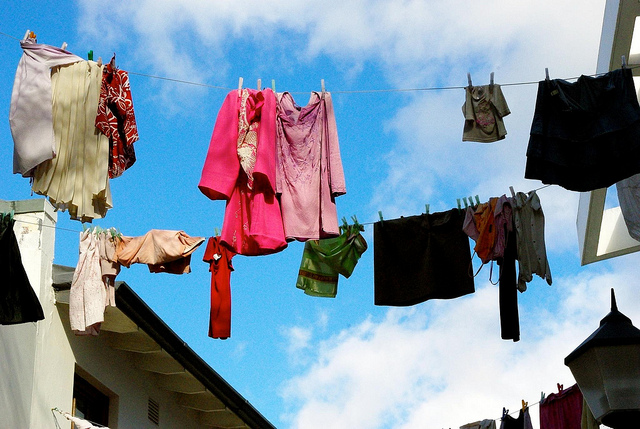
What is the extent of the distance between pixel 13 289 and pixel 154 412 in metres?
6.42

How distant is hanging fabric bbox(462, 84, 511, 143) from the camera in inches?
393

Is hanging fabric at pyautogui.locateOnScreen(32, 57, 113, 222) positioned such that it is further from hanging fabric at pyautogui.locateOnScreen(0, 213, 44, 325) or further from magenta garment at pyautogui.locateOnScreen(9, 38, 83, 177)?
hanging fabric at pyautogui.locateOnScreen(0, 213, 44, 325)

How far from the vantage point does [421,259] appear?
1136cm

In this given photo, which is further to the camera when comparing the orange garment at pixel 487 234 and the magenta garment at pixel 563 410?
the magenta garment at pixel 563 410

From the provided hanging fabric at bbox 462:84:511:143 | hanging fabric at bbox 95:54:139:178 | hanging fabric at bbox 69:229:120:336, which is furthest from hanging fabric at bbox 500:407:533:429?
hanging fabric at bbox 95:54:139:178

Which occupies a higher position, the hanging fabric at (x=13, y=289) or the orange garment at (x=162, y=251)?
the orange garment at (x=162, y=251)

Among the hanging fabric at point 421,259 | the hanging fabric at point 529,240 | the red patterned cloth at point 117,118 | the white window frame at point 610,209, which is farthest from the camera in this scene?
the hanging fabric at point 421,259

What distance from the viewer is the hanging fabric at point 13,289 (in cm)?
888

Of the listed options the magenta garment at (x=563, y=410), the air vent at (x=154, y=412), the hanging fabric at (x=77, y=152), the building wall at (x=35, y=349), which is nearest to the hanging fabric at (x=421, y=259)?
the magenta garment at (x=563, y=410)

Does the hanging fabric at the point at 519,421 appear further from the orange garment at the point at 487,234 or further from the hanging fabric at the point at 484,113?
the hanging fabric at the point at 484,113

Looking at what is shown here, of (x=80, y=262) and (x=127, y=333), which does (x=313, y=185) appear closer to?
(x=80, y=262)

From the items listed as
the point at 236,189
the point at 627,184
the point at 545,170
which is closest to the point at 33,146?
A: the point at 236,189

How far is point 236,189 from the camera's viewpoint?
29.7 ft

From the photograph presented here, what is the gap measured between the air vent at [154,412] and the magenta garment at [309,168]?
6.69 metres
